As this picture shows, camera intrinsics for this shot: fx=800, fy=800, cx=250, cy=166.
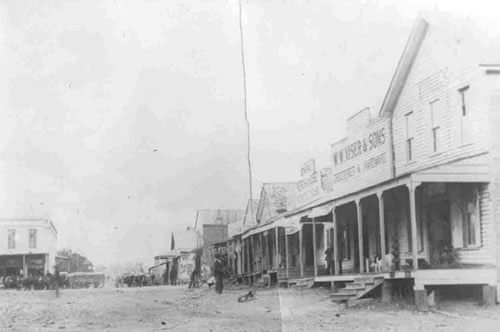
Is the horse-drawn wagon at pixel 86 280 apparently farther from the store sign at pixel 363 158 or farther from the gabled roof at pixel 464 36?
the gabled roof at pixel 464 36

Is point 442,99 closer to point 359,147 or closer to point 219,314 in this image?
point 359,147

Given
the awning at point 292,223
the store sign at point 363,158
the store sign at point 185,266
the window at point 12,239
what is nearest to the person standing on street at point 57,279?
the window at point 12,239

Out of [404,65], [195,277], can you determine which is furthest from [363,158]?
[195,277]

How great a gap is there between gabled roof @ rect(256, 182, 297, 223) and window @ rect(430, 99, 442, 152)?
5349 millimetres

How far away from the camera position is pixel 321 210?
20906mm

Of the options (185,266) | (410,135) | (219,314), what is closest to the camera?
(219,314)

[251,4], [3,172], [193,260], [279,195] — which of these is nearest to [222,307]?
[3,172]

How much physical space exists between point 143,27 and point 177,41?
29.7 inches

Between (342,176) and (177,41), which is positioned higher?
(177,41)

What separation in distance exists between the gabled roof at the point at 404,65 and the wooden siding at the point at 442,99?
4.6 inches

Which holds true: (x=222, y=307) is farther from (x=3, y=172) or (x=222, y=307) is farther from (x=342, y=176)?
(x=342, y=176)

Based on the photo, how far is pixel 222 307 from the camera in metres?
17.0

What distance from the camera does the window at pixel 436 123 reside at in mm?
17094

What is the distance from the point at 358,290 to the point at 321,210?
14.6ft
